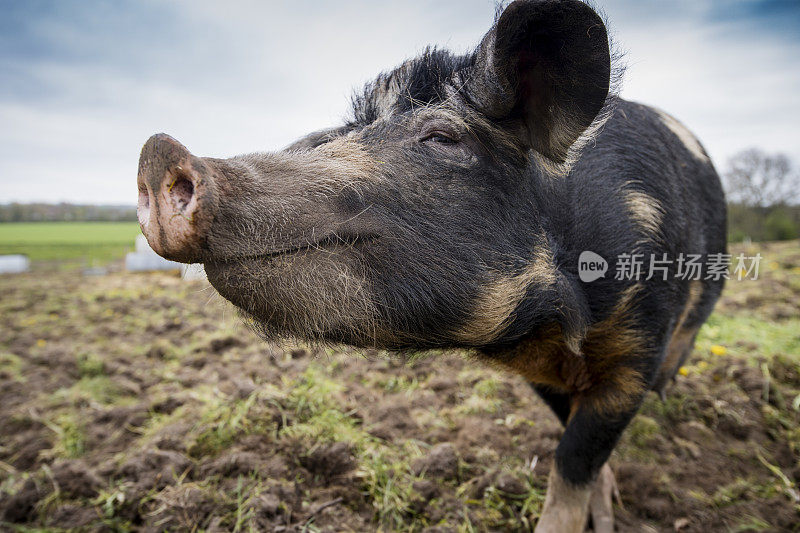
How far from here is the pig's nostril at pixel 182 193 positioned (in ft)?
4.83

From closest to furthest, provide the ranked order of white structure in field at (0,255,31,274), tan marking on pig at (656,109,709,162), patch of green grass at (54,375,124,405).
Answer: tan marking on pig at (656,109,709,162) → patch of green grass at (54,375,124,405) → white structure in field at (0,255,31,274)

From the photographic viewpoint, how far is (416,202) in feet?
6.31

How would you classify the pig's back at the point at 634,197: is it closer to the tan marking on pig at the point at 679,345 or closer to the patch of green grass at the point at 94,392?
the tan marking on pig at the point at 679,345

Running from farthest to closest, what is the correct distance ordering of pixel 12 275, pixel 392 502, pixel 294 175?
pixel 12 275, pixel 392 502, pixel 294 175

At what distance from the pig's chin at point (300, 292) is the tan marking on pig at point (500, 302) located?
464 millimetres

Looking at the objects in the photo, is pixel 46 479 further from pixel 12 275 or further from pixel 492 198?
pixel 12 275

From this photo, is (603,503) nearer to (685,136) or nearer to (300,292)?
(300,292)

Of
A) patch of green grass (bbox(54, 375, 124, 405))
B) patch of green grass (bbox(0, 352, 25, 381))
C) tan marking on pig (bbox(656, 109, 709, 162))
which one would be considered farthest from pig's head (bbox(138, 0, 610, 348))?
patch of green grass (bbox(0, 352, 25, 381))

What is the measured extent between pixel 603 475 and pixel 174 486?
9.39 feet

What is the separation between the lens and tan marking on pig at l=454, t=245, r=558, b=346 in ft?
6.70

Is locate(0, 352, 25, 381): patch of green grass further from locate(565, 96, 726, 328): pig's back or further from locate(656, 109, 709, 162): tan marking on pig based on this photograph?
locate(656, 109, 709, 162): tan marking on pig

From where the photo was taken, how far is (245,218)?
5.32 feet

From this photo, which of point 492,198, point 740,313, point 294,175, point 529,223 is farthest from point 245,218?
point 740,313

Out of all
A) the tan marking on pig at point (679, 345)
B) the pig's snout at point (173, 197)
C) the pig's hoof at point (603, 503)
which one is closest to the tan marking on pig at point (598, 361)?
the pig's hoof at point (603, 503)
